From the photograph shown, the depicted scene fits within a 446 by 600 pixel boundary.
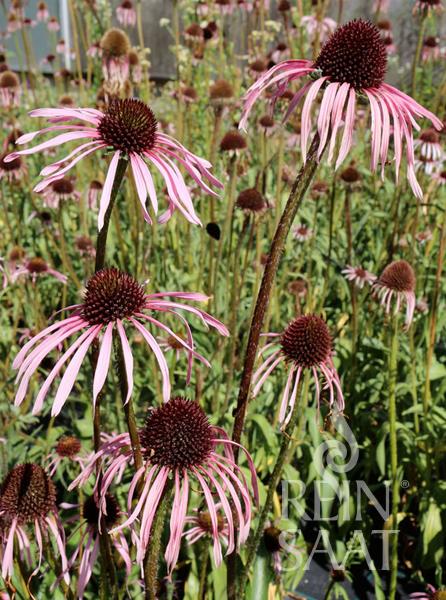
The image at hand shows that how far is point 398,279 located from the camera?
58.7 inches

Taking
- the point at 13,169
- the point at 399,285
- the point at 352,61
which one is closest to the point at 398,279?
the point at 399,285

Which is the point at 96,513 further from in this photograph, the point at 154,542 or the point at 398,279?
the point at 398,279

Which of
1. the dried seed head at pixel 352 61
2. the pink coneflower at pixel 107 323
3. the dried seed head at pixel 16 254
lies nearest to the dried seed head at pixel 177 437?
the pink coneflower at pixel 107 323

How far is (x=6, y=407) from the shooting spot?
156 cm

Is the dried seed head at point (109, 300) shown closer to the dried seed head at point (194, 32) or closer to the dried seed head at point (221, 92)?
the dried seed head at point (221, 92)

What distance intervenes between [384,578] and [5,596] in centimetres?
102

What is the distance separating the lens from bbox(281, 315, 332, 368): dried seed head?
0.97 metres

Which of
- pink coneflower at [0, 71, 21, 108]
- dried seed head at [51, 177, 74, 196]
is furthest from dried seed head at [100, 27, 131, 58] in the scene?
pink coneflower at [0, 71, 21, 108]

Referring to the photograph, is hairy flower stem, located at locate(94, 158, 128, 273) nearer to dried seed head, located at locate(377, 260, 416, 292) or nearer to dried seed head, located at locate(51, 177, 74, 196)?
dried seed head, located at locate(377, 260, 416, 292)

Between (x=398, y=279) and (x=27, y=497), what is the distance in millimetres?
972

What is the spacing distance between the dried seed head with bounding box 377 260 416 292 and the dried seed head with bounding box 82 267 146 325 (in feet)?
2.94

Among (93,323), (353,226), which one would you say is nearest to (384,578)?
(93,323)

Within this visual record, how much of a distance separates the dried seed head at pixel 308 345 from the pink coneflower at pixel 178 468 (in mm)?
221

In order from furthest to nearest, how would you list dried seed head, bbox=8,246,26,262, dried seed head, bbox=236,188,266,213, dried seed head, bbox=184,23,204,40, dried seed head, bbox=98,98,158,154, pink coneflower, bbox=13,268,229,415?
dried seed head, bbox=184,23,204,40
dried seed head, bbox=8,246,26,262
dried seed head, bbox=236,188,266,213
dried seed head, bbox=98,98,158,154
pink coneflower, bbox=13,268,229,415
